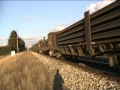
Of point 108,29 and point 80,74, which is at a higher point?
point 108,29

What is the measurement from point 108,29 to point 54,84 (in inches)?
107

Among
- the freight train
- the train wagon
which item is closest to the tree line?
the freight train

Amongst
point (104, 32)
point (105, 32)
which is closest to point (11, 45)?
point (104, 32)

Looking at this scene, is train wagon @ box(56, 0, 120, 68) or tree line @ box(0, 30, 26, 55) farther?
tree line @ box(0, 30, 26, 55)

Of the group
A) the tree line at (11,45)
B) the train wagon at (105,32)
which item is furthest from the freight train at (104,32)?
the tree line at (11,45)

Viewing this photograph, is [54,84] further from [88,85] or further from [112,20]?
[112,20]

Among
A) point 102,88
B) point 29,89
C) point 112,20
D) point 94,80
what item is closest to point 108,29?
point 112,20

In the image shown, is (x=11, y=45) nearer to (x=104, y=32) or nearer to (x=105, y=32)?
(x=104, y=32)

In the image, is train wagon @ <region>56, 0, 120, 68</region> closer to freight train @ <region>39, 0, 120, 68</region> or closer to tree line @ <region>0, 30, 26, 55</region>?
freight train @ <region>39, 0, 120, 68</region>

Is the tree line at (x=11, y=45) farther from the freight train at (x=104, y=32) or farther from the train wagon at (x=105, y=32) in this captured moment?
the train wagon at (x=105, y=32)

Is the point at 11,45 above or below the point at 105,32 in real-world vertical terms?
above

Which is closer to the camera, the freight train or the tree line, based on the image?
the freight train

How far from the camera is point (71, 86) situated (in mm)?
9234

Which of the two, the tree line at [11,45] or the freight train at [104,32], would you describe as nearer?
the freight train at [104,32]
